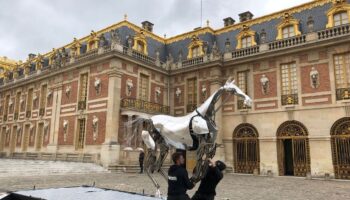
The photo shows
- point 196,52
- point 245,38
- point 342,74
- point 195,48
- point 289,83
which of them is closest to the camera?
point 342,74

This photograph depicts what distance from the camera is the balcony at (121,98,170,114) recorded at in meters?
19.8

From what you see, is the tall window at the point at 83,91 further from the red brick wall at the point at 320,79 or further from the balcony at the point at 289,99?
the red brick wall at the point at 320,79

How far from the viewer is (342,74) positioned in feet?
56.0

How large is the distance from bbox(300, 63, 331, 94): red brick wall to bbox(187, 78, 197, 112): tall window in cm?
747

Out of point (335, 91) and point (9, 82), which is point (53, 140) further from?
point (335, 91)

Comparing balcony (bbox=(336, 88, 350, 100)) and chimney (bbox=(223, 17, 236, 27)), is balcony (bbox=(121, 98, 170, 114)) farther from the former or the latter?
balcony (bbox=(336, 88, 350, 100))

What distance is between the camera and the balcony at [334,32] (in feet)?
55.7

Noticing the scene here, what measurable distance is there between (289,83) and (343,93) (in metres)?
3.07

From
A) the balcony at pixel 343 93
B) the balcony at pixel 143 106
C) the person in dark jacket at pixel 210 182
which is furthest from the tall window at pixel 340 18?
the person in dark jacket at pixel 210 182

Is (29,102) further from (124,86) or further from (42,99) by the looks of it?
(124,86)

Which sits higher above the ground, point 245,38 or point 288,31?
point 245,38

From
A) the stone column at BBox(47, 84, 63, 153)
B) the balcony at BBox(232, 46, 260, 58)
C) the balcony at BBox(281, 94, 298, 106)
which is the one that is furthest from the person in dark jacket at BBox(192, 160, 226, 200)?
the stone column at BBox(47, 84, 63, 153)

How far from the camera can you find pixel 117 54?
783 inches

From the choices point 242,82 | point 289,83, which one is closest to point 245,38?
point 242,82
